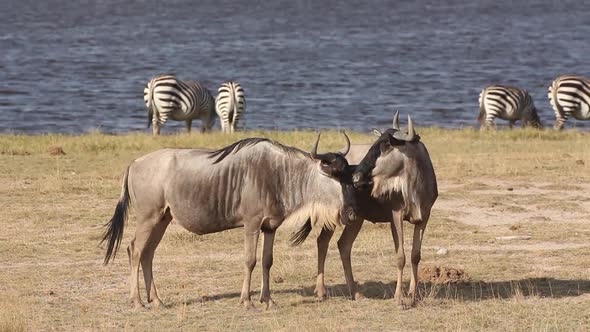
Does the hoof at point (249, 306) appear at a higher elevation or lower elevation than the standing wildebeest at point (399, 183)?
lower

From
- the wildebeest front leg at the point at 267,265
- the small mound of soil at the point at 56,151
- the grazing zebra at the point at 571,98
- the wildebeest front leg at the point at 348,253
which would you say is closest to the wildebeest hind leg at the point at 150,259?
the wildebeest front leg at the point at 267,265

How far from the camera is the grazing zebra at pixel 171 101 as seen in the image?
961 inches

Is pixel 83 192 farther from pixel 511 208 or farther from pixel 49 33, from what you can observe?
pixel 49 33

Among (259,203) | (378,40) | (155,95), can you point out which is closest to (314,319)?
(259,203)

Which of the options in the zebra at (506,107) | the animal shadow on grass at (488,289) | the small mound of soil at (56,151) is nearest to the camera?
the animal shadow on grass at (488,289)

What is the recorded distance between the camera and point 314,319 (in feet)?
31.1

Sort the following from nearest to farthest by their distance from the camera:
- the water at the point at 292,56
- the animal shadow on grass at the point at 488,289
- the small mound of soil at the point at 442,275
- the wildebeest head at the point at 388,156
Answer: the wildebeest head at the point at 388,156
the animal shadow on grass at the point at 488,289
the small mound of soil at the point at 442,275
the water at the point at 292,56

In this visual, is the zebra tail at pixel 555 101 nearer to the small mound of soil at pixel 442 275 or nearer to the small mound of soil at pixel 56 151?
the small mound of soil at pixel 56 151

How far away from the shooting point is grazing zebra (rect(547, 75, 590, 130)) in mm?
24781

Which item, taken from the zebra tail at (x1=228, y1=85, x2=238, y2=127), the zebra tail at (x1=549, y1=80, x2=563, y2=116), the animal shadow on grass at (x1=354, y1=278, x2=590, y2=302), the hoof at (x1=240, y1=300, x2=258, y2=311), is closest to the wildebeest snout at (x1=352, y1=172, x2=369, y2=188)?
the animal shadow on grass at (x1=354, y1=278, x2=590, y2=302)

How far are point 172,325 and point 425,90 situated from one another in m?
29.9

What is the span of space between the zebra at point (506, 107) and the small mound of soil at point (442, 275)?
14.5 metres

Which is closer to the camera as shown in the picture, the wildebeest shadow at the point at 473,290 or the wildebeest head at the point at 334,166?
the wildebeest head at the point at 334,166

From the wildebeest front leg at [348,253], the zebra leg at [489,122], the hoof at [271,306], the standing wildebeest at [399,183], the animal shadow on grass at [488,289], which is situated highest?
the zebra leg at [489,122]
